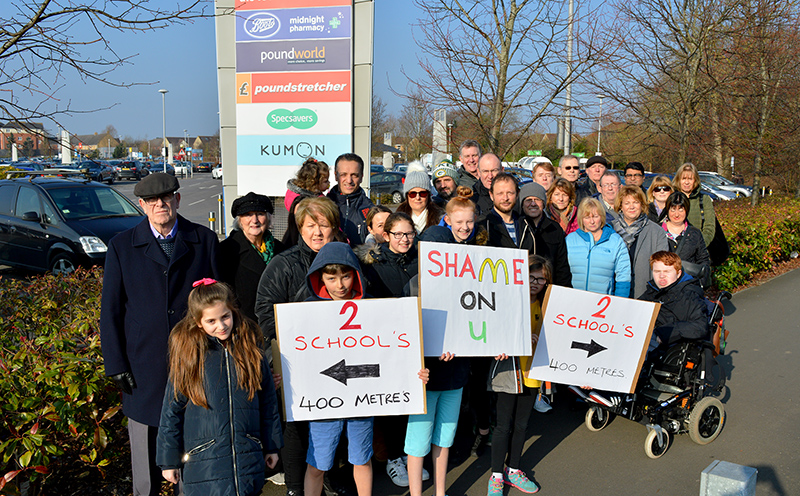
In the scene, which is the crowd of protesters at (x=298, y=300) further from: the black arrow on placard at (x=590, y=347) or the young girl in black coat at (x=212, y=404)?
the black arrow on placard at (x=590, y=347)

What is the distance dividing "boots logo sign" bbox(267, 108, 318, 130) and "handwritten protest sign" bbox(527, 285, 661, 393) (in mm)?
4871

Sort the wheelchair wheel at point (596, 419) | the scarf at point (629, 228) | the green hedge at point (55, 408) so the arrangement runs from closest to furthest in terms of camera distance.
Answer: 1. the green hedge at point (55, 408)
2. the wheelchair wheel at point (596, 419)
3. the scarf at point (629, 228)

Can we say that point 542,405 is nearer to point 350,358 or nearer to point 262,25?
point 350,358

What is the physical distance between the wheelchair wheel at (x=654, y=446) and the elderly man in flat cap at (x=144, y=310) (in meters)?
3.52

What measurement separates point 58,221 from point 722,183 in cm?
2937

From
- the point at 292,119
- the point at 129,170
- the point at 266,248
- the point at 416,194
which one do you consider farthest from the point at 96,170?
the point at 266,248

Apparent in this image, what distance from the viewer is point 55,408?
330 centimetres

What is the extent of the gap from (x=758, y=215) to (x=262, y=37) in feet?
32.5

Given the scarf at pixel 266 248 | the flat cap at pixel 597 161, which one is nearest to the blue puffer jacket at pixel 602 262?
the flat cap at pixel 597 161

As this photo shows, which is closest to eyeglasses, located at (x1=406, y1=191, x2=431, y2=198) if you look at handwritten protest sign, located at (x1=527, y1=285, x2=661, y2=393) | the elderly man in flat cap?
handwritten protest sign, located at (x1=527, y1=285, x2=661, y2=393)

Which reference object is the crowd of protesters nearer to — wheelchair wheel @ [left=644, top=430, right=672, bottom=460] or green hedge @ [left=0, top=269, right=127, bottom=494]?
green hedge @ [left=0, top=269, right=127, bottom=494]

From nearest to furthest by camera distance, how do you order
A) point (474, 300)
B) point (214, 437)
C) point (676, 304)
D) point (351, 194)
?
point (214, 437) → point (474, 300) → point (676, 304) → point (351, 194)

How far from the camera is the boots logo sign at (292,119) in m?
7.77

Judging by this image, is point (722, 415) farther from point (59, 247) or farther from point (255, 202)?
point (59, 247)
